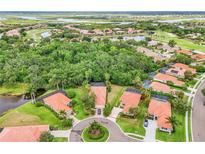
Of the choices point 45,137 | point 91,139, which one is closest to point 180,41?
point 91,139

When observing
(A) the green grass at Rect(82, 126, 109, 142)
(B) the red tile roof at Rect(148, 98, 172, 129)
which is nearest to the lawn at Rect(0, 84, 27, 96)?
(A) the green grass at Rect(82, 126, 109, 142)

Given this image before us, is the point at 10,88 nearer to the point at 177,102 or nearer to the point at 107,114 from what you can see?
the point at 107,114

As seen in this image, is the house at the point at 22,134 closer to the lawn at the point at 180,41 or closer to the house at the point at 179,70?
the house at the point at 179,70

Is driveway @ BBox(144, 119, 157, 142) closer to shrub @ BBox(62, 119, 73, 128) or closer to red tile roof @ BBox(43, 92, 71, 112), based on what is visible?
shrub @ BBox(62, 119, 73, 128)

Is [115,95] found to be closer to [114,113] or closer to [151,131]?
[114,113]

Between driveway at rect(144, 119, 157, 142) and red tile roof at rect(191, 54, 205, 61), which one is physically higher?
red tile roof at rect(191, 54, 205, 61)

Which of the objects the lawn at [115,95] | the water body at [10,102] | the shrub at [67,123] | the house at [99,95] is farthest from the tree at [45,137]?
the water body at [10,102]
